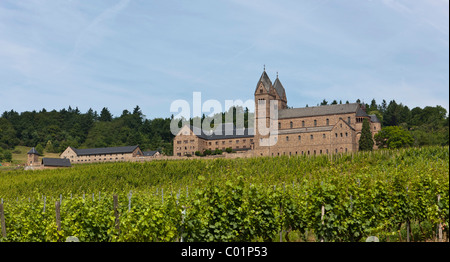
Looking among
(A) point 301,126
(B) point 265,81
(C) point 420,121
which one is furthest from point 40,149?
(C) point 420,121

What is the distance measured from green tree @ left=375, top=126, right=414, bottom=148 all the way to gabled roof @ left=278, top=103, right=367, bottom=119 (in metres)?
5.54

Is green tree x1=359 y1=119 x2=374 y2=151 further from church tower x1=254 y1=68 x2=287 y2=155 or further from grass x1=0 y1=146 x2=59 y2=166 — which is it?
grass x1=0 y1=146 x2=59 y2=166

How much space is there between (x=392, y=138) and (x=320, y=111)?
11.3 metres

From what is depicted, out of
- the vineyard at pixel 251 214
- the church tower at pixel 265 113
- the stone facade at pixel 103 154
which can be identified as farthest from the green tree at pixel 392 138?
the vineyard at pixel 251 214

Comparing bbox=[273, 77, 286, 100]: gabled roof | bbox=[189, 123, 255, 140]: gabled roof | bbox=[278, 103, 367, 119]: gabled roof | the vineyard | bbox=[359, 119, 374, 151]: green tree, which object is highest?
bbox=[273, 77, 286, 100]: gabled roof

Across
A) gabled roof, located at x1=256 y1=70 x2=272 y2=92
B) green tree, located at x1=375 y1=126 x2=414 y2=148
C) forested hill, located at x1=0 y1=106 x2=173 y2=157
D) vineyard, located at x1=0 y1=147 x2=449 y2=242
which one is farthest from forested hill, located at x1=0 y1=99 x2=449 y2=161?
vineyard, located at x1=0 y1=147 x2=449 y2=242

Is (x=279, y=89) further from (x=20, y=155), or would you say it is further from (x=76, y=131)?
(x=76, y=131)

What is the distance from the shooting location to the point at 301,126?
242 feet

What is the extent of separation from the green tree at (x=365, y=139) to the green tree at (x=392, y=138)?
4831 mm

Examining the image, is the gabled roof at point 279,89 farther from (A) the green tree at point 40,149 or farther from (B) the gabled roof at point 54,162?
(A) the green tree at point 40,149

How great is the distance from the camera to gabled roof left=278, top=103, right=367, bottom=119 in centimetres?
7262

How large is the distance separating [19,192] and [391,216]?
37207mm

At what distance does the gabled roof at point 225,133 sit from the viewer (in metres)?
85.4
